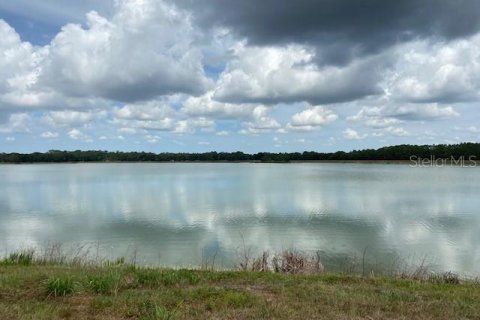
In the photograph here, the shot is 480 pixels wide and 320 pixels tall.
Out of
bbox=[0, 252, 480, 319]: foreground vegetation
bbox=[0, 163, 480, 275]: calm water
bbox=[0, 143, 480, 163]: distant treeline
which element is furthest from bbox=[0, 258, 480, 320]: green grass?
bbox=[0, 143, 480, 163]: distant treeline

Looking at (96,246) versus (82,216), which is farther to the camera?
(82,216)

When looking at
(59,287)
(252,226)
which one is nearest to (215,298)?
(59,287)

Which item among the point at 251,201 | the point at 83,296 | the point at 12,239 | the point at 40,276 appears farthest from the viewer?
the point at 251,201

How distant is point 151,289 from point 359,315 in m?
2.97

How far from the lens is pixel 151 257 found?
1424 centimetres

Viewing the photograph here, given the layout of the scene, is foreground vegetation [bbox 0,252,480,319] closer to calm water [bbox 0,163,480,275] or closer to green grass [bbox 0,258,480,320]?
green grass [bbox 0,258,480,320]

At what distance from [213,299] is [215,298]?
2.1 inches

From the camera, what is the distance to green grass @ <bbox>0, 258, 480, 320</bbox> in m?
5.40

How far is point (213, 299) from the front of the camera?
237 inches

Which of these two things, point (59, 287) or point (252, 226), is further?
point (252, 226)

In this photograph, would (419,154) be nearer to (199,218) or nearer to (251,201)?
(251,201)

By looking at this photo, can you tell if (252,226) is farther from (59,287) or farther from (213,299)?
(59,287)

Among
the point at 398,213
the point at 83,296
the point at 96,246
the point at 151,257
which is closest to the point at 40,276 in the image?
the point at 83,296

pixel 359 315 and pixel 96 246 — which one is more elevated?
pixel 359 315
